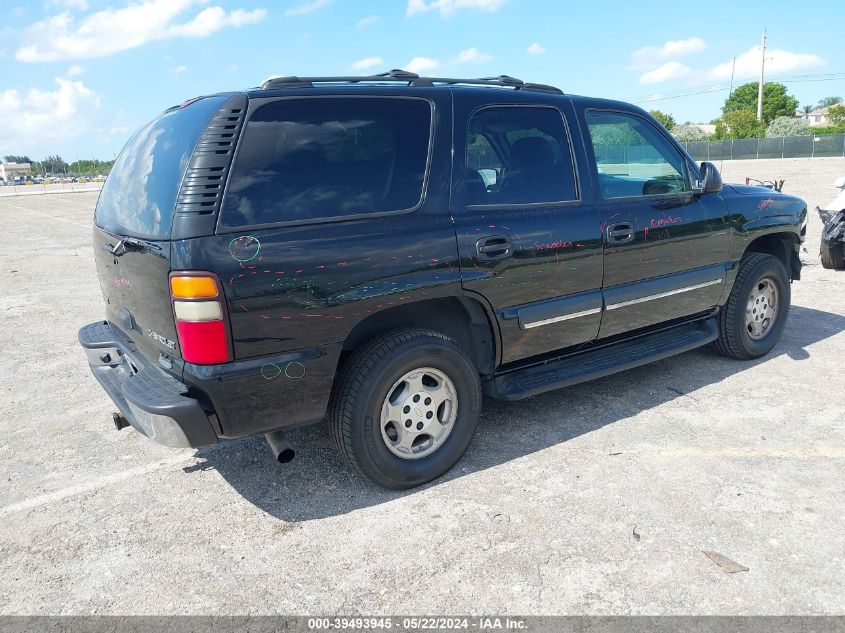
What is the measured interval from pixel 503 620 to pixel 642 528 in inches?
34.9

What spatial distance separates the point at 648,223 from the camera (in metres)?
4.13

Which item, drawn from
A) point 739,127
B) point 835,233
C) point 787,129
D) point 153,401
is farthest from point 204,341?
point 739,127

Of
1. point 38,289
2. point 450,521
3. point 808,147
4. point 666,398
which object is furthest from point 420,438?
point 808,147

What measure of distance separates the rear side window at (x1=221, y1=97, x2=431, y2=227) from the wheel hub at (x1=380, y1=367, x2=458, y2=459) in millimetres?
883

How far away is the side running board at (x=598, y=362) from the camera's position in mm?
3752

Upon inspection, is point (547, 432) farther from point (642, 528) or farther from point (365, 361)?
point (365, 361)

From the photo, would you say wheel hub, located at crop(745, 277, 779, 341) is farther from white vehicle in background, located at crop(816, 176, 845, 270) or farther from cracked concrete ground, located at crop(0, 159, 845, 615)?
white vehicle in background, located at crop(816, 176, 845, 270)

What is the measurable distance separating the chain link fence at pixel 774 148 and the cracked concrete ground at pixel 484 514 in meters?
53.1

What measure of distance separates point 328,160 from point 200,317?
92 centimetres

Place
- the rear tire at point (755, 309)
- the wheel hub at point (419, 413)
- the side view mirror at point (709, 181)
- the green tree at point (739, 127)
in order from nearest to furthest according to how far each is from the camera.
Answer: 1. the wheel hub at point (419, 413)
2. the side view mirror at point (709, 181)
3. the rear tire at point (755, 309)
4. the green tree at point (739, 127)

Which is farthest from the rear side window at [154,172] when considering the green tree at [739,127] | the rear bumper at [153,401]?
the green tree at [739,127]

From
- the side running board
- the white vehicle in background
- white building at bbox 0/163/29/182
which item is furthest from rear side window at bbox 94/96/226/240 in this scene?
white building at bbox 0/163/29/182

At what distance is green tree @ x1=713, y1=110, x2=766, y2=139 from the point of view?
71.8 m

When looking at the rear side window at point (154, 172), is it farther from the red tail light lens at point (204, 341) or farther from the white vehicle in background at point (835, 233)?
the white vehicle in background at point (835, 233)
